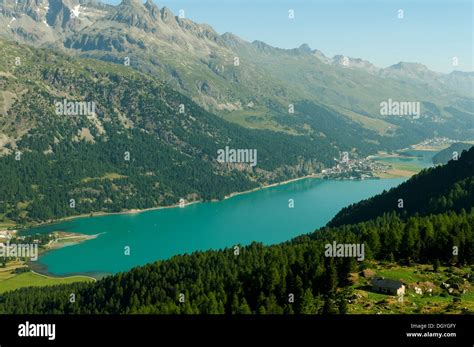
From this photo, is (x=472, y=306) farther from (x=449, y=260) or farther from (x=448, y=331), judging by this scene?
(x=448, y=331)

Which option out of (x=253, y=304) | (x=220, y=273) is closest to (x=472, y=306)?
(x=253, y=304)

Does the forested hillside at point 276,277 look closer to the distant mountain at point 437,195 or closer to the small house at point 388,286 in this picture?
the small house at point 388,286

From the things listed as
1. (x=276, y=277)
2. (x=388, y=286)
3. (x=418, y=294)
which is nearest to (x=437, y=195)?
(x=276, y=277)

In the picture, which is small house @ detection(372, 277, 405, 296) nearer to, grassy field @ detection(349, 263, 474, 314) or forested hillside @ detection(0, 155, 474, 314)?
grassy field @ detection(349, 263, 474, 314)

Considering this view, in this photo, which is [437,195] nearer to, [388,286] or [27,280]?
[388,286]

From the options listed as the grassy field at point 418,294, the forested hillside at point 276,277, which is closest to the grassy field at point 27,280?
the forested hillside at point 276,277

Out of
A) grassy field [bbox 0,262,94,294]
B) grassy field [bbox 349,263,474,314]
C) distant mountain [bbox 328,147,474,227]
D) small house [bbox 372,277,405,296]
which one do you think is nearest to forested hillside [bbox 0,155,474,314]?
grassy field [bbox 349,263,474,314]

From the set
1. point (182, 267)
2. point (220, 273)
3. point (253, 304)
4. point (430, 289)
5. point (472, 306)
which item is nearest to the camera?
point (472, 306)
